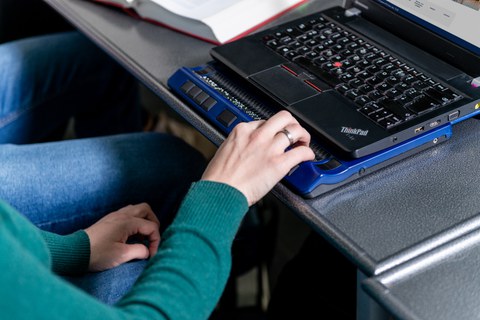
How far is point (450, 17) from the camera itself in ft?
3.02

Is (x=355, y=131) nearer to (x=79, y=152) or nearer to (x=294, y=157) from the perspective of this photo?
(x=294, y=157)

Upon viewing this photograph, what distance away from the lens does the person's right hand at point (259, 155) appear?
78cm

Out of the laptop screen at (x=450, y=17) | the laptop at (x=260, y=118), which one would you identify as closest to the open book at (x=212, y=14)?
the laptop at (x=260, y=118)

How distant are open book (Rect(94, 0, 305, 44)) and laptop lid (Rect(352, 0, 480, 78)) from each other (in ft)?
0.54

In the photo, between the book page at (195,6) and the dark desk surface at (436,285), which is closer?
the dark desk surface at (436,285)

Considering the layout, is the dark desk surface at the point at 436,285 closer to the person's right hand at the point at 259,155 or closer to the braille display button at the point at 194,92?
the person's right hand at the point at 259,155

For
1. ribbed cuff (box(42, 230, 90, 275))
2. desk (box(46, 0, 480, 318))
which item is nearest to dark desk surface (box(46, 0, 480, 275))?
desk (box(46, 0, 480, 318))

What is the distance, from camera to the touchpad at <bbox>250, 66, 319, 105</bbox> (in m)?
0.89

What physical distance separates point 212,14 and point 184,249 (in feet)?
1.58

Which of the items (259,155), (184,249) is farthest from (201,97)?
(184,249)

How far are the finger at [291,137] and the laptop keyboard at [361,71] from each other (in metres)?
0.08

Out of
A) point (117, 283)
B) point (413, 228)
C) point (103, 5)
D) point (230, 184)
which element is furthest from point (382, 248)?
point (103, 5)

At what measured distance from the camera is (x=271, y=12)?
1.12 m

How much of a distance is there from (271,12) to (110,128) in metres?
0.48
